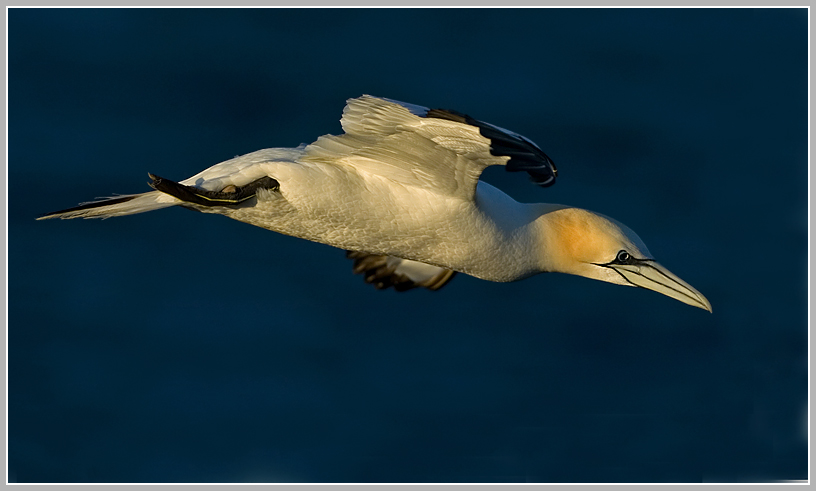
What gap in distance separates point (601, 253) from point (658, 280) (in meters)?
0.52

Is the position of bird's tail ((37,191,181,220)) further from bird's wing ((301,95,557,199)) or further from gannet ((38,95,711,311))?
bird's wing ((301,95,557,199))

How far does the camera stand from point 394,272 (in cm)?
1024


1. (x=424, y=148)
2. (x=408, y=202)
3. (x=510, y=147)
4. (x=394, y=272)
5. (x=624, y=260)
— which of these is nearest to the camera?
(x=510, y=147)

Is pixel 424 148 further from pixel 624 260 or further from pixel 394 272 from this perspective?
pixel 394 272

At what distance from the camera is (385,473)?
15609mm

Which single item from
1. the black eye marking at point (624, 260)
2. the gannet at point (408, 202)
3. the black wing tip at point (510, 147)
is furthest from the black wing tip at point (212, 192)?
the black eye marking at point (624, 260)

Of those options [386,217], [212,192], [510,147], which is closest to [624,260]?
[386,217]

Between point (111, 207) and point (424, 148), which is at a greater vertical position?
point (424, 148)

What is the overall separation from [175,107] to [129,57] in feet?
4.29

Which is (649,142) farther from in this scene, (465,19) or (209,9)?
(209,9)

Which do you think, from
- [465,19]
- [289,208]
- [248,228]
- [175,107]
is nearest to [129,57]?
[175,107]

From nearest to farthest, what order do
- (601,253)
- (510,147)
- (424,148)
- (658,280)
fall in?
1. (510,147)
2. (424,148)
3. (601,253)
4. (658,280)

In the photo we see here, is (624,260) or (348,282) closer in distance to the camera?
(624,260)

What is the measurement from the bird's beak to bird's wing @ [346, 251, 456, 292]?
1862 mm
